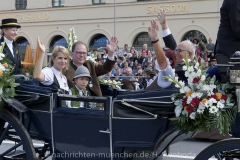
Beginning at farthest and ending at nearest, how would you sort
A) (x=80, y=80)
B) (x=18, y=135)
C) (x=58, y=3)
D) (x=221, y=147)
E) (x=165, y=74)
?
1. (x=58, y=3)
2. (x=80, y=80)
3. (x=165, y=74)
4. (x=18, y=135)
5. (x=221, y=147)

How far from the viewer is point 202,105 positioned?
3.93m

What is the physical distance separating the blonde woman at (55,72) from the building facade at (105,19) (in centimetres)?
2138

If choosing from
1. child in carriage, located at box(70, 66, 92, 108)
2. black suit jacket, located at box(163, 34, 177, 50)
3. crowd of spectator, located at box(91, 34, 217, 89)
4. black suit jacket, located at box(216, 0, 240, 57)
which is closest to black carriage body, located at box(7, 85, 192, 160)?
child in carriage, located at box(70, 66, 92, 108)

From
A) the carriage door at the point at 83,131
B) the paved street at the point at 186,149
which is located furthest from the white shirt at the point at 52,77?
the paved street at the point at 186,149

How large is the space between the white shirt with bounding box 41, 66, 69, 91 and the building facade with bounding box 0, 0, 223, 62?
70.5 ft

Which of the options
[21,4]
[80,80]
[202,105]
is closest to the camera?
[202,105]

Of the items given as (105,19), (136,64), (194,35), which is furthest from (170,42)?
(105,19)

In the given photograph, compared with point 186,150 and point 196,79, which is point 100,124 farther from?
point 186,150

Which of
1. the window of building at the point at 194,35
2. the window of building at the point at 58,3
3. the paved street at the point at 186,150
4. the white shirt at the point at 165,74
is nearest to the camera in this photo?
the white shirt at the point at 165,74

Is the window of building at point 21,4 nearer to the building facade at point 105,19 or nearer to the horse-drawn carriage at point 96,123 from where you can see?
the building facade at point 105,19

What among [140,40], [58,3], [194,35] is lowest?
[140,40]

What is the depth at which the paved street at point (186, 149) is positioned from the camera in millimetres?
7130

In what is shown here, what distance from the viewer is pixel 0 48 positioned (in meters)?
4.92

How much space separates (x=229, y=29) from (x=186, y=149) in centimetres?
388
